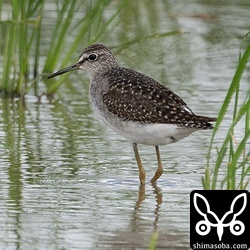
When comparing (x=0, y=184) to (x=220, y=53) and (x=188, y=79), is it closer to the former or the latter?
(x=188, y=79)

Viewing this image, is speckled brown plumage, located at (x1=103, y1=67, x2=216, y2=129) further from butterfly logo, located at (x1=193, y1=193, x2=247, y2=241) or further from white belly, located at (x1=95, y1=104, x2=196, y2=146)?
butterfly logo, located at (x1=193, y1=193, x2=247, y2=241)

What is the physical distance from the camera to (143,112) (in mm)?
9406

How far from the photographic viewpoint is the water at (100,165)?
7875 millimetres

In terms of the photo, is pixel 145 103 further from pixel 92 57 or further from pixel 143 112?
pixel 92 57

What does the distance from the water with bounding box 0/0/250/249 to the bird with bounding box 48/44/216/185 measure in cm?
37

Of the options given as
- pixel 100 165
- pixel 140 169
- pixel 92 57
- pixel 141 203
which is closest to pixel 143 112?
pixel 140 169

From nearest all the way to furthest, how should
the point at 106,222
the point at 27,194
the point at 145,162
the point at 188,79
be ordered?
1. the point at 106,222
2. the point at 27,194
3. the point at 145,162
4. the point at 188,79

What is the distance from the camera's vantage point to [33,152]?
1034cm

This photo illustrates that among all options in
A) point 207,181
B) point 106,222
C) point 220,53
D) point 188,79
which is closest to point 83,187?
point 106,222

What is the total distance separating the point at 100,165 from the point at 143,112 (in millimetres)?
786

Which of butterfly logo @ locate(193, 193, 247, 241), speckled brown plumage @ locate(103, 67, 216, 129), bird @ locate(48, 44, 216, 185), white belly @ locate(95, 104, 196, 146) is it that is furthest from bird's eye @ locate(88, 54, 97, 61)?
butterfly logo @ locate(193, 193, 247, 241)

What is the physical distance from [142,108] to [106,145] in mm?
1321

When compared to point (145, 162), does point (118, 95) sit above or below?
above

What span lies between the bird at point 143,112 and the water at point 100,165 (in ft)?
1.22
